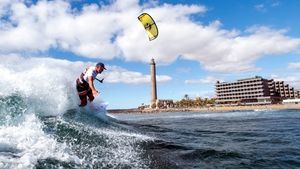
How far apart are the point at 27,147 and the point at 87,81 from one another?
6.84 metres

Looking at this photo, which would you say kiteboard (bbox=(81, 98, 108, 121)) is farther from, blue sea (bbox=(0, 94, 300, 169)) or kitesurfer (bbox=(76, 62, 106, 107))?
blue sea (bbox=(0, 94, 300, 169))

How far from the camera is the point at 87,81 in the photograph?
1416 cm

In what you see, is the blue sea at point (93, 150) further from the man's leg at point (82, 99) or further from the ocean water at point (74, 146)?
the man's leg at point (82, 99)

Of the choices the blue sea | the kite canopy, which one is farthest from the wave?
the kite canopy

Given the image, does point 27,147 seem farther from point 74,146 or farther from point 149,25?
point 149,25

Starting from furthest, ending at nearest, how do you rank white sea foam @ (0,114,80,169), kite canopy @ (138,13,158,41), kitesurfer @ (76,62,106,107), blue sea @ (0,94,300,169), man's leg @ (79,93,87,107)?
1. kite canopy @ (138,13,158,41)
2. man's leg @ (79,93,87,107)
3. kitesurfer @ (76,62,106,107)
4. blue sea @ (0,94,300,169)
5. white sea foam @ (0,114,80,169)

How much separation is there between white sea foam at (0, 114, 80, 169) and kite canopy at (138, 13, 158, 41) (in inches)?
547

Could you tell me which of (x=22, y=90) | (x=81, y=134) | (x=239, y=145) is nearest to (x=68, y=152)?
(x=81, y=134)

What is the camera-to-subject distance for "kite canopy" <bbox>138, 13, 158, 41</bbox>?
21641 millimetres

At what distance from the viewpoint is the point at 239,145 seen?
1275cm

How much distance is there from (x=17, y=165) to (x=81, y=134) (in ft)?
13.1

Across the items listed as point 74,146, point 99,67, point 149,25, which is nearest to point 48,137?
point 74,146

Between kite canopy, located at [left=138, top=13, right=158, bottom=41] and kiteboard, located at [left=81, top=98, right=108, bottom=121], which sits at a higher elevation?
kite canopy, located at [left=138, top=13, right=158, bottom=41]

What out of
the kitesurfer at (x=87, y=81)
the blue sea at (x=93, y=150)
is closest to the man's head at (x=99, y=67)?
the kitesurfer at (x=87, y=81)
